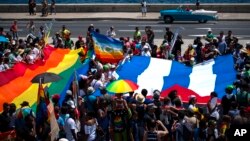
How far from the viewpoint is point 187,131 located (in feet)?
39.2

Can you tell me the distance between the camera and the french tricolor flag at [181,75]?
48.0 feet

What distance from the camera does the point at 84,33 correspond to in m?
31.5

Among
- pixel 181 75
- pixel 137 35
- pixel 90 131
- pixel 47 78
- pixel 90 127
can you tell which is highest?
pixel 137 35

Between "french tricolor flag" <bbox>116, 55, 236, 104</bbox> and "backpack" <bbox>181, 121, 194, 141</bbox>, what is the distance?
6.83 ft

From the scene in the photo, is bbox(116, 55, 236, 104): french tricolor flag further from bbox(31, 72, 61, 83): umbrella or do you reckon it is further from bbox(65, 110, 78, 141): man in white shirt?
bbox(65, 110, 78, 141): man in white shirt

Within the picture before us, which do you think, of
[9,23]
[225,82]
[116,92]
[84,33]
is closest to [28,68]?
[116,92]

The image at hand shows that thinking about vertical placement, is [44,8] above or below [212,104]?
above

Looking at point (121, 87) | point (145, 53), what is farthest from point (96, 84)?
point (145, 53)

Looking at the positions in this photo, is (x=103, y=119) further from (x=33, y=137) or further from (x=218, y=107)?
(x=218, y=107)

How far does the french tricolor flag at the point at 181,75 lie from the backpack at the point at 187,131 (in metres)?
2.08

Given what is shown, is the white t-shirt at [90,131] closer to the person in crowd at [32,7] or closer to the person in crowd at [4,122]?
the person in crowd at [4,122]

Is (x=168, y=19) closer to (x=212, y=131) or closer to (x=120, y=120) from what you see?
(x=120, y=120)

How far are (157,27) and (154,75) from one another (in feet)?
57.0

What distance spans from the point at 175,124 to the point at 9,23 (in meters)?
27.1
